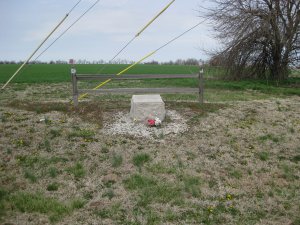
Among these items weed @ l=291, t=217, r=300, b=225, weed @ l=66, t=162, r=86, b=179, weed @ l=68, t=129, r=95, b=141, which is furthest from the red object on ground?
weed @ l=291, t=217, r=300, b=225

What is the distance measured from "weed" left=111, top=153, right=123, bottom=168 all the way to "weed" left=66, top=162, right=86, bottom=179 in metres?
0.67

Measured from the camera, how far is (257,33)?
814 inches

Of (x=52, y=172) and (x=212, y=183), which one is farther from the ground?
(x=52, y=172)

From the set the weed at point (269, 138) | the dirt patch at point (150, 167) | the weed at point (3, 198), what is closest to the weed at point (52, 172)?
the dirt patch at point (150, 167)

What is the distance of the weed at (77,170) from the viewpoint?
7.32 meters

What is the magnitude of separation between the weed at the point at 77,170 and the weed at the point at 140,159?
1154 mm

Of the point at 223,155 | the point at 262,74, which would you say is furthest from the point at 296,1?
the point at 223,155

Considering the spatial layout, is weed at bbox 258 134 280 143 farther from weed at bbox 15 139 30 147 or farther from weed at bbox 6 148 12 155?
weed at bbox 6 148 12 155

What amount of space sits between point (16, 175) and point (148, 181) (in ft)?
8.53

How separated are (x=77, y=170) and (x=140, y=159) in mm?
1425

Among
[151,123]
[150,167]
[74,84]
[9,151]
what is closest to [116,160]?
[150,167]

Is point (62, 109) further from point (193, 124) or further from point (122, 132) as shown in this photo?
point (193, 124)

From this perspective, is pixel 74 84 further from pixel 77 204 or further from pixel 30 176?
pixel 77 204

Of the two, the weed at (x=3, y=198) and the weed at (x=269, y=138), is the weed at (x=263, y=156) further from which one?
the weed at (x=3, y=198)
